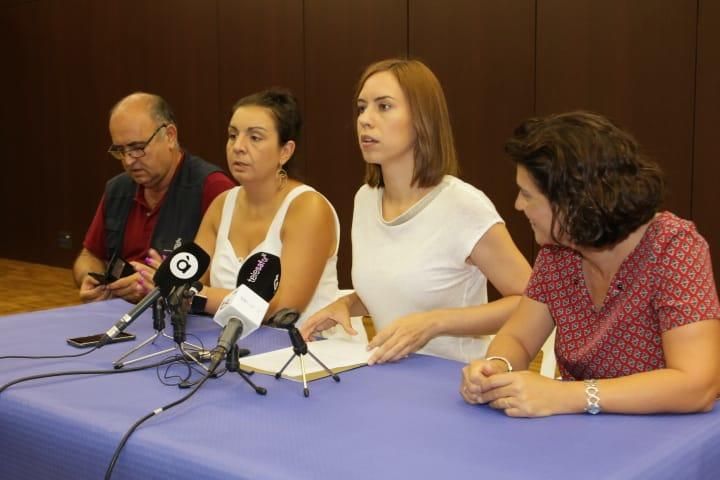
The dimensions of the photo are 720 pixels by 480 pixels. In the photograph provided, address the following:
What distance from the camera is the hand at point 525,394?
138cm

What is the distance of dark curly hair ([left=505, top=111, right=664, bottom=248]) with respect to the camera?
1.45m

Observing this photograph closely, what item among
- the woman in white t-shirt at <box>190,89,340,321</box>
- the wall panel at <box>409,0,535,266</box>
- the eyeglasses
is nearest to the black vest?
the eyeglasses

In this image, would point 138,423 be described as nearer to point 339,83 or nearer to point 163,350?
point 163,350

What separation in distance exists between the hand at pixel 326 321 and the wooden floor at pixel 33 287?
4517 millimetres

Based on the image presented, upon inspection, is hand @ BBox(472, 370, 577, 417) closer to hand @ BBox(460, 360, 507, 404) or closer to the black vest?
hand @ BBox(460, 360, 507, 404)

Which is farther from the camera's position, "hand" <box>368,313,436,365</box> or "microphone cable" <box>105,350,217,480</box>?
"hand" <box>368,313,436,365</box>

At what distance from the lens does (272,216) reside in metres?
2.62

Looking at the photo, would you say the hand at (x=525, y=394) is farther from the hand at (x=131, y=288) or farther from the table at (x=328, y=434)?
the hand at (x=131, y=288)

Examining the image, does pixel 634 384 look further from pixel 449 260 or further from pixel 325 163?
pixel 325 163

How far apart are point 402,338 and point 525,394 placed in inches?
18.1

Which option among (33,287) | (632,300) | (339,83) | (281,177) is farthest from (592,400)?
(33,287)

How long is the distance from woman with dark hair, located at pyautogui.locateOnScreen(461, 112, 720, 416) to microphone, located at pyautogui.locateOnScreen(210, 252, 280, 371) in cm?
41

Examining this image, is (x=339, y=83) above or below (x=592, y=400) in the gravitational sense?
above

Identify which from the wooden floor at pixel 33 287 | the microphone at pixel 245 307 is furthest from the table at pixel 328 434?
the wooden floor at pixel 33 287
